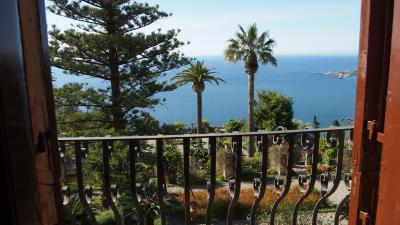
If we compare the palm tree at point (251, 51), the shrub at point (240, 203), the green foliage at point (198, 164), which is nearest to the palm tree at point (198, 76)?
the palm tree at point (251, 51)

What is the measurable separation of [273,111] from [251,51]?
4869mm

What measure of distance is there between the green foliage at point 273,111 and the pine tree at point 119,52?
36.5ft

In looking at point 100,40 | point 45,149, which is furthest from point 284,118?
point 45,149

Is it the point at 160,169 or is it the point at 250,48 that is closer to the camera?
the point at 160,169

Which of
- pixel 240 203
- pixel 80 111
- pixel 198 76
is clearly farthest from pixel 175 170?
pixel 198 76

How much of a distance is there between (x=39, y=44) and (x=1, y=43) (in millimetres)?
195

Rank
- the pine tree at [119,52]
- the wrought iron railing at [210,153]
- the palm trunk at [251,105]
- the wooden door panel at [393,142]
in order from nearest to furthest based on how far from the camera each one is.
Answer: the wooden door panel at [393,142]
the wrought iron railing at [210,153]
the pine tree at [119,52]
the palm trunk at [251,105]

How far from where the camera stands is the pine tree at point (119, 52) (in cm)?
1983

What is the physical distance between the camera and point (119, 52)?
20516 millimetres

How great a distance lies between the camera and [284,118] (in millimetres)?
30156

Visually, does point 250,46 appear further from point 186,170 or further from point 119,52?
point 186,170

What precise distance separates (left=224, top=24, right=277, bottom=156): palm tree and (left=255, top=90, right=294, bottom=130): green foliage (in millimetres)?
1330

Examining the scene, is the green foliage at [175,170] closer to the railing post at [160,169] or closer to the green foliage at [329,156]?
the green foliage at [329,156]

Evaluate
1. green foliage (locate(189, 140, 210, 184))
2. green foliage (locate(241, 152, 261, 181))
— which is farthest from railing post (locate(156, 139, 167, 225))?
green foliage (locate(241, 152, 261, 181))
